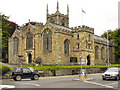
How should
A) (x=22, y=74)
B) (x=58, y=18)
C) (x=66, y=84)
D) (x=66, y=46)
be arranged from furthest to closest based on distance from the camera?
(x=58, y=18) → (x=66, y=46) → (x=22, y=74) → (x=66, y=84)

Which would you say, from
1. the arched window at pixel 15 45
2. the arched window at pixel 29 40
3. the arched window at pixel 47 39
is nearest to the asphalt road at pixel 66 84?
the arched window at pixel 47 39

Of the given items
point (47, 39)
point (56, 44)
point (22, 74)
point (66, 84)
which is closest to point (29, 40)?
point (47, 39)

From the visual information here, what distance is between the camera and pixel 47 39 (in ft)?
176

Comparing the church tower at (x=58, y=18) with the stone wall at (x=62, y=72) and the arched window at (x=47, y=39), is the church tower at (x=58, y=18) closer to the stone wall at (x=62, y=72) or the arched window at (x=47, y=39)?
the arched window at (x=47, y=39)

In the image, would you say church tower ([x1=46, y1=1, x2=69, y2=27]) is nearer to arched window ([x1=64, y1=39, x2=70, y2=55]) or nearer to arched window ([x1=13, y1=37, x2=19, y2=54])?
arched window ([x1=13, y1=37, x2=19, y2=54])

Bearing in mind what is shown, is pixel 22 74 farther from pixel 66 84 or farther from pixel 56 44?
pixel 56 44

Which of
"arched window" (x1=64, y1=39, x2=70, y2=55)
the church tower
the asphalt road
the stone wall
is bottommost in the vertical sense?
the asphalt road

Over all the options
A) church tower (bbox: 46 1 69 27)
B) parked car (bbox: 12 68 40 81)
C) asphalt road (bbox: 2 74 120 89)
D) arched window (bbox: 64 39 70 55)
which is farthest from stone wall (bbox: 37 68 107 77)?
church tower (bbox: 46 1 69 27)

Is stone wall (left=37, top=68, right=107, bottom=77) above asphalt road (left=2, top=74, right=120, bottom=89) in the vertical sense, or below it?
above

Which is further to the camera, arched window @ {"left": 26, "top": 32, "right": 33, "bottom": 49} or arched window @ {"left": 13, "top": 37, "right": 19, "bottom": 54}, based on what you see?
arched window @ {"left": 13, "top": 37, "right": 19, "bottom": 54}

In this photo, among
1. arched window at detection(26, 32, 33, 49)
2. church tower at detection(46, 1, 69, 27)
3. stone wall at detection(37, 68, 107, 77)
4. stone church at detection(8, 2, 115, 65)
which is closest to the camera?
stone wall at detection(37, 68, 107, 77)

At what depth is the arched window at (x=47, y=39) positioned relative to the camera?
173 ft

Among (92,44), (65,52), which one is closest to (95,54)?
(92,44)

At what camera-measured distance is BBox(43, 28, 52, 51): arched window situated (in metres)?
52.8
